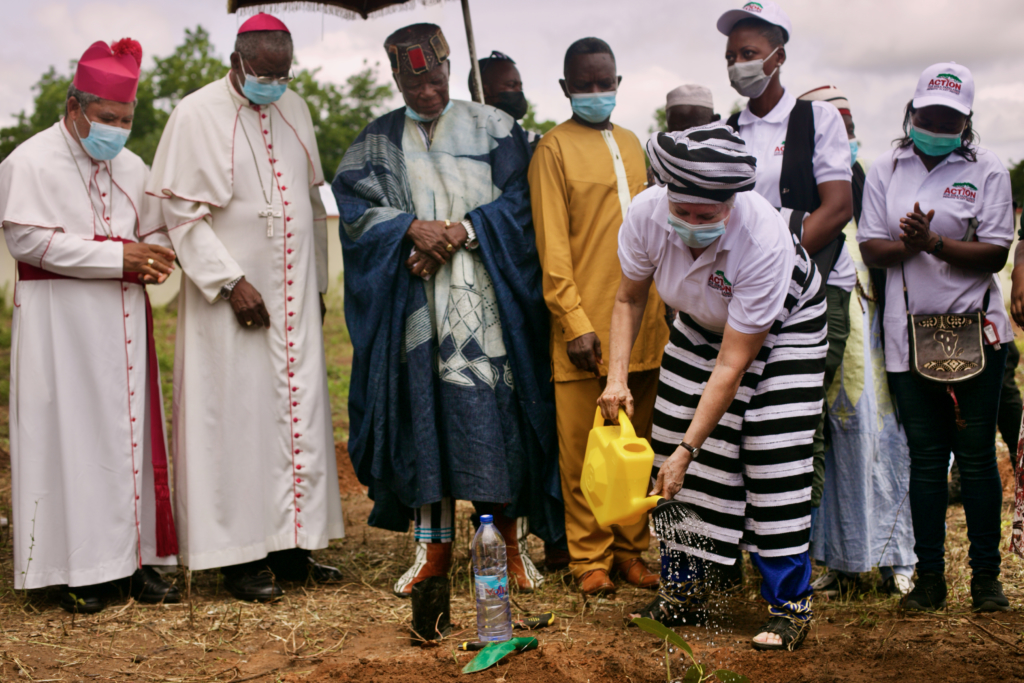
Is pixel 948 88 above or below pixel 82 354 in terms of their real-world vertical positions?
above

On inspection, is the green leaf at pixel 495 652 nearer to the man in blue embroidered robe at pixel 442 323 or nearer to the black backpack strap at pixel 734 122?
the man in blue embroidered robe at pixel 442 323

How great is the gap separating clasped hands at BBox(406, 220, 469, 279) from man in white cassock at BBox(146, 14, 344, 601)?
1.94 feet

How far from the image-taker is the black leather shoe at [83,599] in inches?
147

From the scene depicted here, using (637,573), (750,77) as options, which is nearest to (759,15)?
(750,77)

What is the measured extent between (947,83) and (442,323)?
220 centimetres

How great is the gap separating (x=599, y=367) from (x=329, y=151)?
28346 mm

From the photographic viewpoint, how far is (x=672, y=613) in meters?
3.50

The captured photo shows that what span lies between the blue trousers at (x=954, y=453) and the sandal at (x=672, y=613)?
94 centimetres

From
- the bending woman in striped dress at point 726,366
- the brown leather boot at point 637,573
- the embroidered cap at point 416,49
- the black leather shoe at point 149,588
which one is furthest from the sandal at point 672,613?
the embroidered cap at point 416,49

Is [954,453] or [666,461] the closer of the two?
[666,461]

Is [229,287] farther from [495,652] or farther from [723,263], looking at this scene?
[723,263]

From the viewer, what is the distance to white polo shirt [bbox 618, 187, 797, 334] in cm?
300

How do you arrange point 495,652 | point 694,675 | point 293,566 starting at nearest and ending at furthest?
point 694,675, point 495,652, point 293,566

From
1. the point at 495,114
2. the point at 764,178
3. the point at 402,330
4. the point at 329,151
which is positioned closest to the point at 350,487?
the point at 402,330
